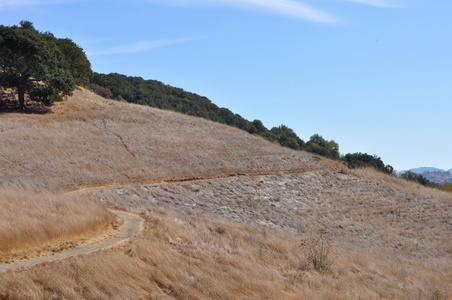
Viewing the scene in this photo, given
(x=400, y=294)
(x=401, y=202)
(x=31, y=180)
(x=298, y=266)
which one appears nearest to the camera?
(x=400, y=294)

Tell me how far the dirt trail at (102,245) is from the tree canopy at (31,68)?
78.3 feet

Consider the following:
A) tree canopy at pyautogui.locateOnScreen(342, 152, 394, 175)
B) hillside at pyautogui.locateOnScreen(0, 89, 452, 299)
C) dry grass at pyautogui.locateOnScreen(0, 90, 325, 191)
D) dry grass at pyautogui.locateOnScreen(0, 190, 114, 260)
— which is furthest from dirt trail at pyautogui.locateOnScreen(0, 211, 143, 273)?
tree canopy at pyautogui.locateOnScreen(342, 152, 394, 175)

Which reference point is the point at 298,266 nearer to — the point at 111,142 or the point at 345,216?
the point at 345,216

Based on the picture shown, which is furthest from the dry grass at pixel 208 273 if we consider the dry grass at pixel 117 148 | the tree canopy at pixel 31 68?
the tree canopy at pixel 31 68

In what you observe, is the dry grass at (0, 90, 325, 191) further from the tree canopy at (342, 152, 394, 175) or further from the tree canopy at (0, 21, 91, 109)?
the tree canopy at (342, 152, 394, 175)

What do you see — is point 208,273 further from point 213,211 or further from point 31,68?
point 31,68

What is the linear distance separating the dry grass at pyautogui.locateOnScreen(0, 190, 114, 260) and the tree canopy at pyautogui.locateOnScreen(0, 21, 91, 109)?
2331cm

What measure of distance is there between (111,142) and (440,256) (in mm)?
21420

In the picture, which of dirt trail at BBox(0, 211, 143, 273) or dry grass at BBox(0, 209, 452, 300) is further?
dirt trail at BBox(0, 211, 143, 273)

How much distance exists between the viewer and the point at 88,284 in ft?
26.2

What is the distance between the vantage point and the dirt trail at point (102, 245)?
356 inches

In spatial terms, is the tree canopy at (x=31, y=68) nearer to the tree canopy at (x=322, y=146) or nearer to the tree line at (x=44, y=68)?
the tree line at (x=44, y=68)

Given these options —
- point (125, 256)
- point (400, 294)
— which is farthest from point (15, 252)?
point (400, 294)

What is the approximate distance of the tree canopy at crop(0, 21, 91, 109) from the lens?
34.0 metres
